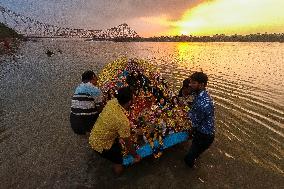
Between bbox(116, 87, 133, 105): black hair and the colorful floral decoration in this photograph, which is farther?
the colorful floral decoration

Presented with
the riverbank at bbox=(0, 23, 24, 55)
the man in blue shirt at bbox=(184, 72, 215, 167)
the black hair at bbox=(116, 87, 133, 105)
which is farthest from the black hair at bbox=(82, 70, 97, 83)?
the riverbank at bbox=(0, 23, 24, 55)

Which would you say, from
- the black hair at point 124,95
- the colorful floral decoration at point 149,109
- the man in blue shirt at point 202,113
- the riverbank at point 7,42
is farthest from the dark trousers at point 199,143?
the riverbank at point 7,42

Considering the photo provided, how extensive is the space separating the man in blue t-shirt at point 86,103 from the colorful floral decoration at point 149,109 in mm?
1176

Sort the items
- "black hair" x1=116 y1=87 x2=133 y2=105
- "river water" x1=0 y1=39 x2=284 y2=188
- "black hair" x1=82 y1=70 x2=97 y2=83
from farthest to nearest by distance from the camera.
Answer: "black hair" x1=82 y1=70 x2=97 y2=83 < "river water" x1=0 y1=39 x2=284 y2=188 < "black hair" x1=116 y1=87 x2=133 y2=105

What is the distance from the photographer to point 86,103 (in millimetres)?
7660

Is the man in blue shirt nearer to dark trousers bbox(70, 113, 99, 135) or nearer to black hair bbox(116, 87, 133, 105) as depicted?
black hair bbox(116, 87, 133, 105)

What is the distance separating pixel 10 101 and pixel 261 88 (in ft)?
50.5

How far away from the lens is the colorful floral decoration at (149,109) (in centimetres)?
777

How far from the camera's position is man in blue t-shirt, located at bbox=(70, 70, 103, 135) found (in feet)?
25.0

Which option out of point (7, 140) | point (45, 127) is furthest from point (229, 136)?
point (7, 140)

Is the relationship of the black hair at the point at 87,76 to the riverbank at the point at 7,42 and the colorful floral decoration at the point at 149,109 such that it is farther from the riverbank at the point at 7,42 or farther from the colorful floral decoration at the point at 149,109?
the riverbank at the point at 7,42

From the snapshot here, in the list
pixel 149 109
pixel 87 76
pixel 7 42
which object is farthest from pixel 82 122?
pixel 7 42

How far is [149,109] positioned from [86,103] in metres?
2.17

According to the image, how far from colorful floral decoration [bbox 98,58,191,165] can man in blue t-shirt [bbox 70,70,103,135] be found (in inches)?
46.3
